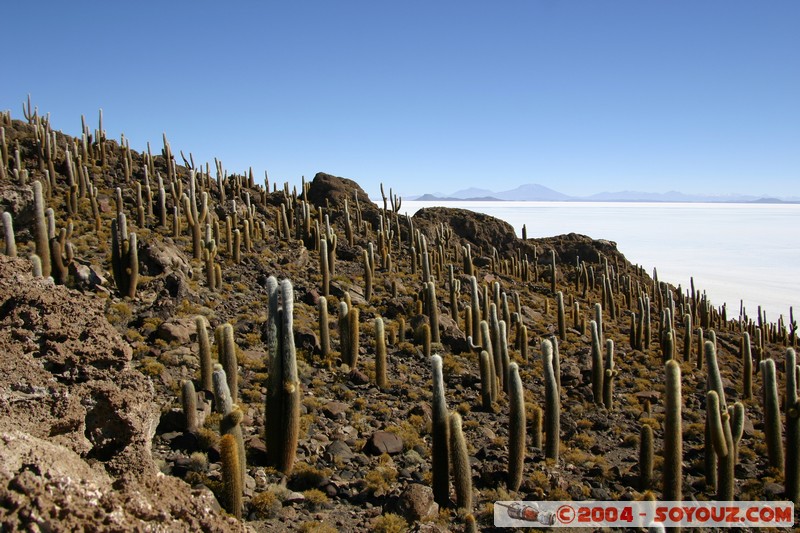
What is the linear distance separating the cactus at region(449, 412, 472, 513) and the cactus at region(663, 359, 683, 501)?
3.13m

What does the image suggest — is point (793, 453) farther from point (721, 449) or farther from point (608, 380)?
point (608, 380)

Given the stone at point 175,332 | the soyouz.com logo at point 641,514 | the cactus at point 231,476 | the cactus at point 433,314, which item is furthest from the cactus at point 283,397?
the cactus at point 433,314

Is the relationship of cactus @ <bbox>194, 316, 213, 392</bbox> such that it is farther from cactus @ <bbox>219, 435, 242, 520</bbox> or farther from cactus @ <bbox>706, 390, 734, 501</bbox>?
cactus @ <bbox>706, 390, 734, 501</bbox>

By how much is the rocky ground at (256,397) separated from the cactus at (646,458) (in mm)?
213

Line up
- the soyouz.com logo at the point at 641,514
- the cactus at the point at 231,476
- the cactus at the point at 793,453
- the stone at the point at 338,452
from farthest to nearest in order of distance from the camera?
the cactus at the point at 793,453 → the stone at the point at 338,452 → the soyouz.com logo at the point at 641,514 → the cactus at the point at 231,476

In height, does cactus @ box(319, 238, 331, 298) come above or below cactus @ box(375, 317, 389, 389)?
above

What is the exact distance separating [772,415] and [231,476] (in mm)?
9529

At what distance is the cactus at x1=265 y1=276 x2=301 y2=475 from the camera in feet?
25.6

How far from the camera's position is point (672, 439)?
813 cm

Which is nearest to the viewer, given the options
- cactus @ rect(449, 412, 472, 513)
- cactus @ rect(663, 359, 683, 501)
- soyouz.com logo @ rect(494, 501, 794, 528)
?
cactus @ rect(449, 412, 472, 513)

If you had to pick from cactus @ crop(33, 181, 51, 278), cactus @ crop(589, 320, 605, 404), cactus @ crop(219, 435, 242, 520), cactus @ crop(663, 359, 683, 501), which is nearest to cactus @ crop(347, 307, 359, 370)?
cactus @ crop(589, 320, 605, 404)

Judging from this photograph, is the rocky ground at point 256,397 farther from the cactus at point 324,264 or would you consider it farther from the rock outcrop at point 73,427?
the cactus at point 324,264

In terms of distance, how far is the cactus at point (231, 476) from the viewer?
6078 mm

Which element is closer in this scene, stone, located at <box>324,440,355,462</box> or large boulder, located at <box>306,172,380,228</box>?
stone, located at <box>324,440,355,462</box>
